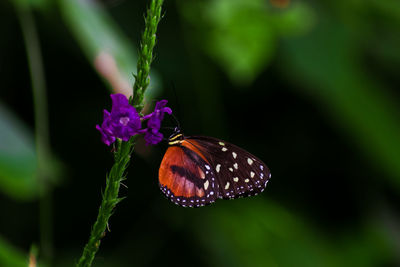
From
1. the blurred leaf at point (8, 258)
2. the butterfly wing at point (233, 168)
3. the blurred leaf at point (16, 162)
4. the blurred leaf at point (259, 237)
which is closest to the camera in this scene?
the blurred leaf at point (8, 258)

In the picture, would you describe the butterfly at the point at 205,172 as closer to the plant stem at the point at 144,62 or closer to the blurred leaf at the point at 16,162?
the plant stem at the point at 144,62

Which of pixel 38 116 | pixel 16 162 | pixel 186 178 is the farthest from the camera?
pixel 38 116

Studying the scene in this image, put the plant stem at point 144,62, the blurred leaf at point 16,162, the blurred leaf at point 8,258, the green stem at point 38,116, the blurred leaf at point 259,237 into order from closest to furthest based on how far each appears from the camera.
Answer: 1. the plant stem at point 144,62
2. the blurred leaf at point 8,258
3. the blurred leaf at point 16,162
4. the green stem at point 38,116
5. the blurred leaf at point 259,237

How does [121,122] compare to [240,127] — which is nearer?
[121,122]

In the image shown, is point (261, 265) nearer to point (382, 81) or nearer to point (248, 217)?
point (248, 217)

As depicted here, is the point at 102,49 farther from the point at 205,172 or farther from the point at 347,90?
the point at 347,90

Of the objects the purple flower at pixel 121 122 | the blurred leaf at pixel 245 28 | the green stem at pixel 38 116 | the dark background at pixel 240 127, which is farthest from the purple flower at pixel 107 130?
the dark background at pixel 240 127

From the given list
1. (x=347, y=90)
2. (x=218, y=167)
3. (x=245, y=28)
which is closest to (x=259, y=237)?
(x=347, y=90)

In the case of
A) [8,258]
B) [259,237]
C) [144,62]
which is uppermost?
[144,62]
